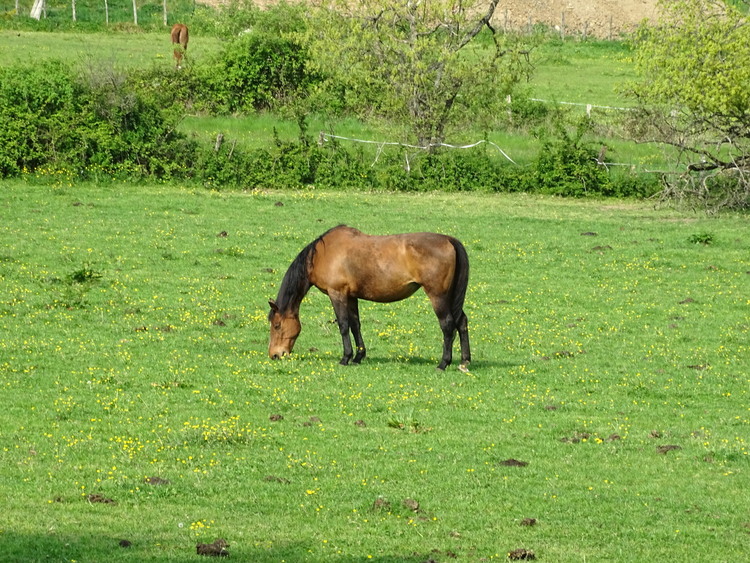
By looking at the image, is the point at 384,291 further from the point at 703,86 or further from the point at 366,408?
the point at 703,86

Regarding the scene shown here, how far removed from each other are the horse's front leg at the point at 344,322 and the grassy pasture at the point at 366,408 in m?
0.28

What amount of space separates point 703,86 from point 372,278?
18.0m

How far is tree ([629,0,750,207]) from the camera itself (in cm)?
2980

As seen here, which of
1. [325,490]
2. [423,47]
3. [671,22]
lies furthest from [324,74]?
[325,490]

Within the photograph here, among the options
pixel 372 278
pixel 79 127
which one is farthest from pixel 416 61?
pixel 372 278

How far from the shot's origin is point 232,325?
1836cm

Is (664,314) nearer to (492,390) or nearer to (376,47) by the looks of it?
(492,390)

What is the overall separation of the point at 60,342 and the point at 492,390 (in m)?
6.61

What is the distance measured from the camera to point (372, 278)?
1562 centimetres

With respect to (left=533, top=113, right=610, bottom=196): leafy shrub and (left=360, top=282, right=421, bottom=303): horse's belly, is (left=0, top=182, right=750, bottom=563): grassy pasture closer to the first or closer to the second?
(left=360, top=282, right=421, bottom=303): horse's belly

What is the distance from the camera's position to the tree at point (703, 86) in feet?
97.8

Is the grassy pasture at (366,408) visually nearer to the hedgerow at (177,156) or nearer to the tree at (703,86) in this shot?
the tree at (703,86)

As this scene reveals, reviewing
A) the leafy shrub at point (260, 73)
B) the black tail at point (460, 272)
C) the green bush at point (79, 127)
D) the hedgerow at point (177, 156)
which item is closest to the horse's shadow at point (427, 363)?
the black tail at point (460, 272)

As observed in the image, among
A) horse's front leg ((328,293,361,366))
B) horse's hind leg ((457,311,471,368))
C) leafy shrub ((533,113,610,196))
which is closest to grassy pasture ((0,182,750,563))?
horse's front leg ((328,293,361,366))
